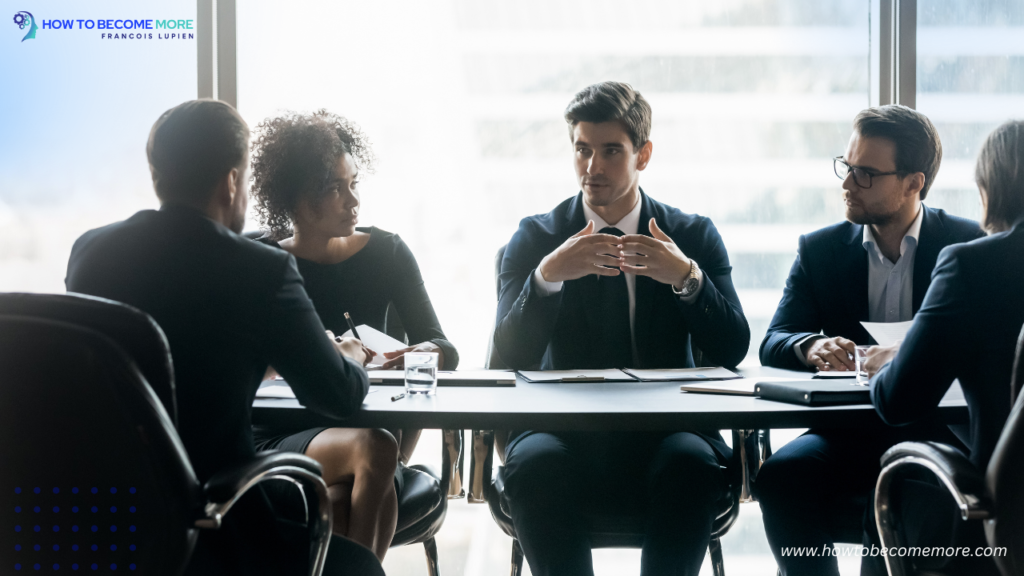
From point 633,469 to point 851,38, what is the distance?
2.30 meters

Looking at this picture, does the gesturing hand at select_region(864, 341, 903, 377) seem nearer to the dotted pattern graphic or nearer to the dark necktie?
the dark necktie

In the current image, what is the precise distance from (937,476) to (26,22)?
348cm

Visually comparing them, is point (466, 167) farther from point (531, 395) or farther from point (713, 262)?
point (531, 395)

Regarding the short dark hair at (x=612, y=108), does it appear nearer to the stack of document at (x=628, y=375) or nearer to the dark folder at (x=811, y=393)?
the stack of document at (x=628, y=375)

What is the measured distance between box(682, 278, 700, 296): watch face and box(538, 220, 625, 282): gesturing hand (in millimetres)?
208

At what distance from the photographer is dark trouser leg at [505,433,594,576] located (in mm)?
1561

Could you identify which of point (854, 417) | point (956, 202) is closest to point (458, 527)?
point (854, 417)

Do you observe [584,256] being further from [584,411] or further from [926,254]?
[926,254]

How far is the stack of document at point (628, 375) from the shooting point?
172 centimetres

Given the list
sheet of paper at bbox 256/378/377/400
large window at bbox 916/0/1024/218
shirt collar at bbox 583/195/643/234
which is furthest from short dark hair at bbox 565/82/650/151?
large window at bbox 916/0/1024/218

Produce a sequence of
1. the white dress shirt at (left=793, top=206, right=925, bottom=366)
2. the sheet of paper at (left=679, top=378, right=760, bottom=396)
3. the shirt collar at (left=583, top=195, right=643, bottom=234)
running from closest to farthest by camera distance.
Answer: the sheet of paper at (left=679, top=378, right=760, bottom=396)
the white dress shirt at (left=793, top=206, right=925, bottom=366)
the shirt collar at (left=583, top=195, right=643, bottom=234)

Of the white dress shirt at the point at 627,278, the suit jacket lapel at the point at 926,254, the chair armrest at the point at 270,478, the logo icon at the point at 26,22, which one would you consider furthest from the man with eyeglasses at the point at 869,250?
the logo icon at the point at 26,22

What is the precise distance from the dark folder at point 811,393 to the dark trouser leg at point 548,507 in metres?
0.48

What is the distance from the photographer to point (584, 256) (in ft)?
6.21
